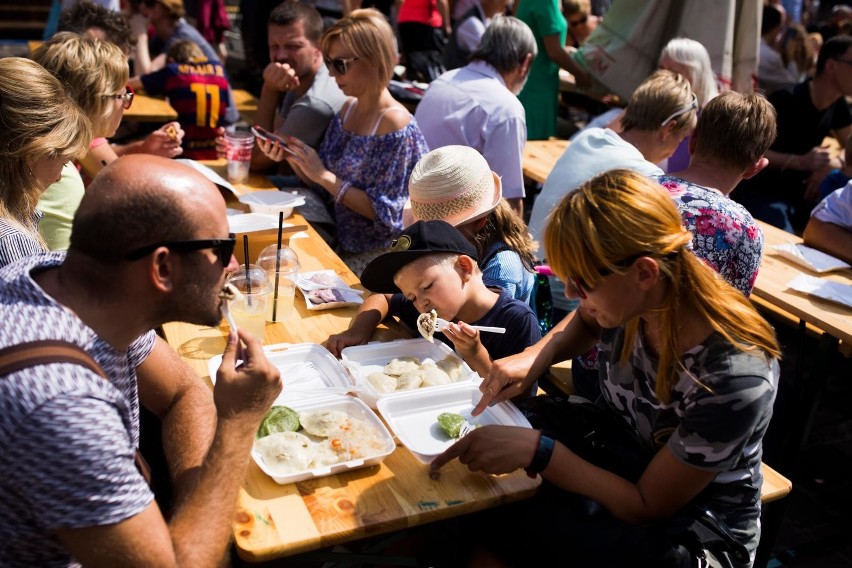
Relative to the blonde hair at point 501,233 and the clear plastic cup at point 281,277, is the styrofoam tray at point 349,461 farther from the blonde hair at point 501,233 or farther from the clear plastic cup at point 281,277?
the blonde hair at point 501,233

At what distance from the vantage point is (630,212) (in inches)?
72.3

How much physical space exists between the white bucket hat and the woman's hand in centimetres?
110

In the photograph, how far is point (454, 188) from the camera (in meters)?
2.97

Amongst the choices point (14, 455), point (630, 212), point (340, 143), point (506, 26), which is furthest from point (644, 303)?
point (506, 26)

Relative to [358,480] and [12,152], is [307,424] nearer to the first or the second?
[358,480]

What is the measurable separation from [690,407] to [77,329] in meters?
1.45

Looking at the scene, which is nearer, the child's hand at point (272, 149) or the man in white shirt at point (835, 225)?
the man in white shirt at point (835, 225)

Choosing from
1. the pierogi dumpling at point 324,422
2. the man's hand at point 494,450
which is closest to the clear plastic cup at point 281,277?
the pierogi dumpling at point 324,422

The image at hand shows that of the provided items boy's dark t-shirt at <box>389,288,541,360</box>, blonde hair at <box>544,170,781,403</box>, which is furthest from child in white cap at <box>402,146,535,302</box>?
blonde hair at <box>544,170,781,403</box>

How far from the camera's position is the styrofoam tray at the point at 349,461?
186cm

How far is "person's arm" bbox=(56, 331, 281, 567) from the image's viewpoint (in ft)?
4.57

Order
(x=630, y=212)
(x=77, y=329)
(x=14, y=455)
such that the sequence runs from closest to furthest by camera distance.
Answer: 1. (x=14, y=455)
2. (x=77, y=329)
3. (x=630, y=212)

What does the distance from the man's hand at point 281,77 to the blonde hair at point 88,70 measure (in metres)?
1.13

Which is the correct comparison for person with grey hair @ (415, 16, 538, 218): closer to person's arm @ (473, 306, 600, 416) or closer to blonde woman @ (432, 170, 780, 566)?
person's arm @ (473, 306, 600, 416)
